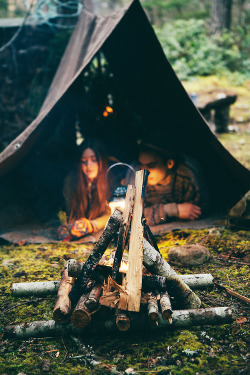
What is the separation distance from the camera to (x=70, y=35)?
21.8ft

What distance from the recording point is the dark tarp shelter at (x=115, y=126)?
13.9 feet

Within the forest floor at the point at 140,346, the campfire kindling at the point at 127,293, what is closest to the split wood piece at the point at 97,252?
the campfire kindling at the point at 127,293

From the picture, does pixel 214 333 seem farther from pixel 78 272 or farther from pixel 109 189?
pixel 109 189

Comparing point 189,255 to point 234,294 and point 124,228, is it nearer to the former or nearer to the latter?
point 234,294

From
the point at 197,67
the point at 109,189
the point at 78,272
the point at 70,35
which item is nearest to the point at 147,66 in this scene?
the point at 109,189

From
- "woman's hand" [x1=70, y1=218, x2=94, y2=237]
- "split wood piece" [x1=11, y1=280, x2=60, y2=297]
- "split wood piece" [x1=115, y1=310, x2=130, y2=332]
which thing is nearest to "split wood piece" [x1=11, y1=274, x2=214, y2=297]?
"split wood piece" [x1=11, y1=280, x2=60, y2=297]

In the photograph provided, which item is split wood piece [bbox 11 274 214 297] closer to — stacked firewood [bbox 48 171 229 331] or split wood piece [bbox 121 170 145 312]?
stacked firewood [bbox 48 171 229 331]

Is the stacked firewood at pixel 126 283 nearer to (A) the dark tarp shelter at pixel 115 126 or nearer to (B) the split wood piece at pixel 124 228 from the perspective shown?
(B) the split wood piece at pixel 124 228

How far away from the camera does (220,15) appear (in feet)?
39.6

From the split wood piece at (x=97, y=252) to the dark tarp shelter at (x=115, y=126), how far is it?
2.05 meters

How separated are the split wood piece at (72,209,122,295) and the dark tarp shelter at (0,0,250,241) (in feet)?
6.71

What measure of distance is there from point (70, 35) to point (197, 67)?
5427 mm

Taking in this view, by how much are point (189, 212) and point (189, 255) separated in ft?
4.30

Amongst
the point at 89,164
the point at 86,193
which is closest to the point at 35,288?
the point at 86,193
